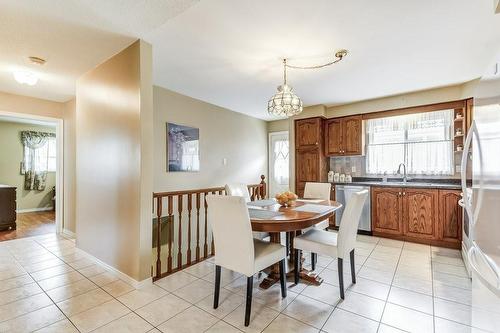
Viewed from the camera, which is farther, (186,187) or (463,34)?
(186,187)

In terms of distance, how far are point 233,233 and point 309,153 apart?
3255 mm

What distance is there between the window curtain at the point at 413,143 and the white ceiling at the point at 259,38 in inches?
27.3

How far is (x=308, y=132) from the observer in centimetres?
474

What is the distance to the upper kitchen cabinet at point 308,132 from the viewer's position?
4645 mm

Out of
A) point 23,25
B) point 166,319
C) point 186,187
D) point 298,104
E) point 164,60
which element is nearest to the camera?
point 166,319

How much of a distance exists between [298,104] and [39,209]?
740 cm

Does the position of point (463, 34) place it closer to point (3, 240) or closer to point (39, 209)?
point (3, 240)

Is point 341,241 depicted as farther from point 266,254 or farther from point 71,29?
point 71,29

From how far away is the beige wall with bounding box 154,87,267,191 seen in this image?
12.3 ft

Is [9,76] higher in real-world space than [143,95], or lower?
higher

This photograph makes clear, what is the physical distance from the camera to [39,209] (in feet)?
20.8

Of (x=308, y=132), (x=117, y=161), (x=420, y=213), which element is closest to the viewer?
(x=117, y=161)

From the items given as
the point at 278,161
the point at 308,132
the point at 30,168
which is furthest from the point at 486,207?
the point at 30,168

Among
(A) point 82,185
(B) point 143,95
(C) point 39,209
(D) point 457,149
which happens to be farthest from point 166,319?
(C) point 39,209
